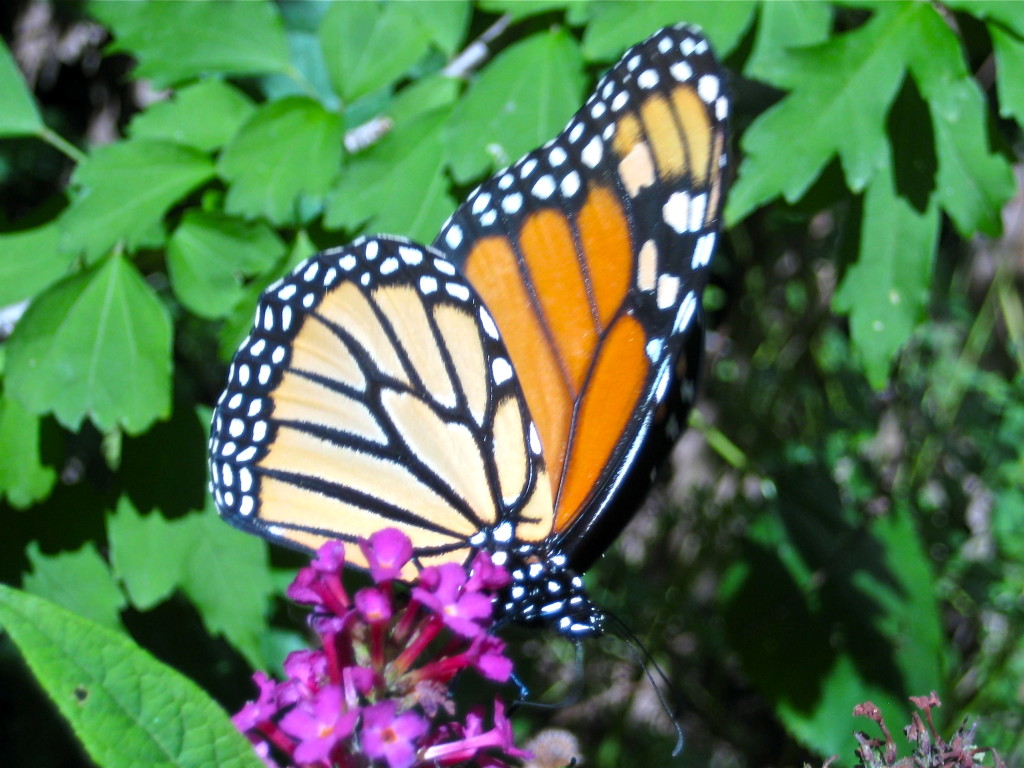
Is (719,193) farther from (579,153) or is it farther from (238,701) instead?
(238,701)

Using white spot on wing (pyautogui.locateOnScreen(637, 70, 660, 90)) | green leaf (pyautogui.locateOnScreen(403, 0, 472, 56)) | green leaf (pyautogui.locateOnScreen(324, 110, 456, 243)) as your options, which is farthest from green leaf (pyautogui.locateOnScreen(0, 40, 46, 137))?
white spot on wing (pyautogui.locateOnScreen(637, 70, 660, 90))

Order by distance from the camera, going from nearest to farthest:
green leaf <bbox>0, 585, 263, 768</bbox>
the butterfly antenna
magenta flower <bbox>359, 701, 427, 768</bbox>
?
green leaf <bbox>0, 585, 263, 768</bbox>, magenta flower <bbox>359, 701, 427, 768</bbox>, the butterfly antenna

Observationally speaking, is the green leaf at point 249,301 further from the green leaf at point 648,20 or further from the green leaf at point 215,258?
the green leaf at point 648,20

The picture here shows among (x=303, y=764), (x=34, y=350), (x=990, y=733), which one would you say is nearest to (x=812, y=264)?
(x=990, y=733)

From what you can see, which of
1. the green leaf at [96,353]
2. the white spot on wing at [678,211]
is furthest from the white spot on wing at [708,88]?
the green leaf at [96,353]

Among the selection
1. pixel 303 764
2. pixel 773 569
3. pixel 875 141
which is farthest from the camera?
pixel 773 569

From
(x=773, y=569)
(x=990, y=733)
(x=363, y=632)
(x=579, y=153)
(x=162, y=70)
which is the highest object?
(x=162, y=70)

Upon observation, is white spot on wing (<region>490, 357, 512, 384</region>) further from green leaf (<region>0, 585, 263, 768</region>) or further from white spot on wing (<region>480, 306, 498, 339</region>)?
green leaf (<region>0, 585, 263, 768</region>)
